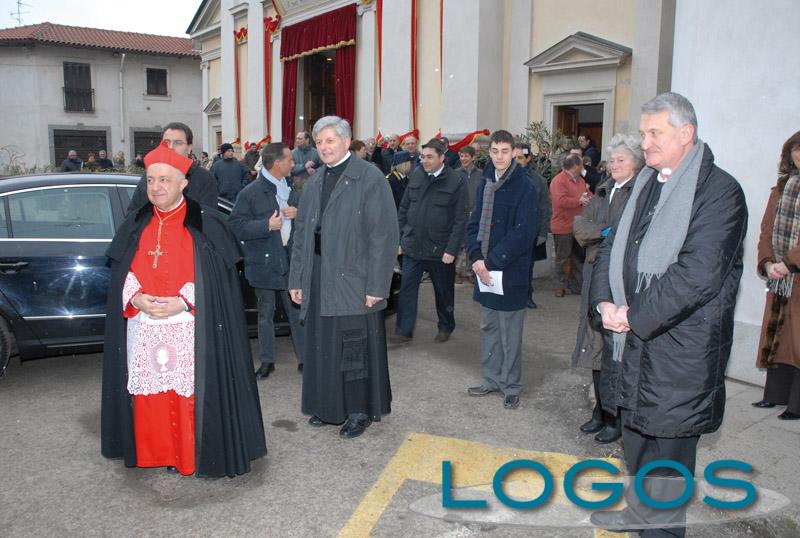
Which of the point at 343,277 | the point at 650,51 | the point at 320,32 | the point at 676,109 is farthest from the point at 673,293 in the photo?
the point at 320,32

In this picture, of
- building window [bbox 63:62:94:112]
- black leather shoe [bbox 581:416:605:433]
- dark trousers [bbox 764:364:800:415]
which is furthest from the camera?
building window [bbox 63:62:94:112]

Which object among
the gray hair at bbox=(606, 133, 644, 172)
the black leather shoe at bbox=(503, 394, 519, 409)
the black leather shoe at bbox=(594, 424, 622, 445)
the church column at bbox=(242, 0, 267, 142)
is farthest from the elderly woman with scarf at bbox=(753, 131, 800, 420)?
the church column at bbox=(242, 0, 267, 142)

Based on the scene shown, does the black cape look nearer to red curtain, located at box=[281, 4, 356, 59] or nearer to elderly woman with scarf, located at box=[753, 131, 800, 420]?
elderly woman with scarf, located at box=[753, 131, 800, 420]

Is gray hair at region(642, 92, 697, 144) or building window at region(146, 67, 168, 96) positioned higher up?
building window at region(146, 67, 168, 96)

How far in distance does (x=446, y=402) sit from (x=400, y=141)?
31.6ft

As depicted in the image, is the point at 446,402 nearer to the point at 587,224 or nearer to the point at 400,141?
the point at 587,224

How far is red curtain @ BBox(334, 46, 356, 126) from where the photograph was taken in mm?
17047

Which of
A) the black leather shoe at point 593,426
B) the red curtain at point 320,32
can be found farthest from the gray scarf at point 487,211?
the red curtain at point 320,32

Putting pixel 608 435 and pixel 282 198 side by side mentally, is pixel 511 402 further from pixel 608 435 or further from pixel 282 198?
pixel 282 198

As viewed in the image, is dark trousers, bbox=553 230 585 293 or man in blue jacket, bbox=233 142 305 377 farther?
dark trousers, bbox=553 230 585 293

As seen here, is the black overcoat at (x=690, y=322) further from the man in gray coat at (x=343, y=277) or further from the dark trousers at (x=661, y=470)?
the man in gray coat at (x=343, y=277)

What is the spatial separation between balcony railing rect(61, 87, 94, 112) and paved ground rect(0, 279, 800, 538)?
107 ft

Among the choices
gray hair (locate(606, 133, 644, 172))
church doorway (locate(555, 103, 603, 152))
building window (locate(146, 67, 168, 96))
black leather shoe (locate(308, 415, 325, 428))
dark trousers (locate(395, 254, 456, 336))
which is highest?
building window (locate(146, 67, 168, 96))

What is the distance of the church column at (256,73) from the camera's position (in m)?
21.1
